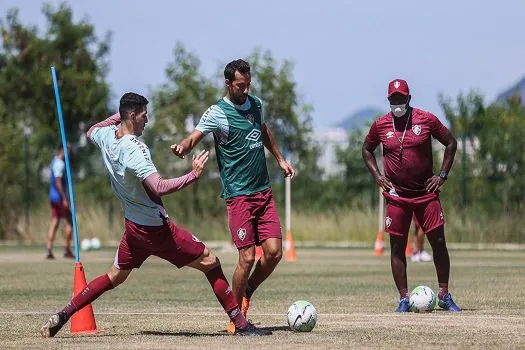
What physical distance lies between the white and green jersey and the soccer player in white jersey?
0.83m

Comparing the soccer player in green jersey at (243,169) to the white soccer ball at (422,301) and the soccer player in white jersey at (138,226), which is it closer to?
the soccer player in white jersey at (138,226)

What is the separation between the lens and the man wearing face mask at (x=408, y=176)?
14.2 metres

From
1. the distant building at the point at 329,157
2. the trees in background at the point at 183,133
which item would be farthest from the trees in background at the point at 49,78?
the distant building at the point at 329,157

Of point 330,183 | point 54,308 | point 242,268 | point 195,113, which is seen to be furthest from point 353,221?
point 242,268

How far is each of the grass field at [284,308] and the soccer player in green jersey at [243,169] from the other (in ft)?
2.39

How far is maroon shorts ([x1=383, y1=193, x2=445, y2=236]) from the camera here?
14.3 metres

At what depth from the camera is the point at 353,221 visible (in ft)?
121

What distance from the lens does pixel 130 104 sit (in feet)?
37.4

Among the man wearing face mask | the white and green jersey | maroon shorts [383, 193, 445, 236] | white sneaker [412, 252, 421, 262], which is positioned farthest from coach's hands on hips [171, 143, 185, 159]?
white sneaker [412, 252, 421, 262]

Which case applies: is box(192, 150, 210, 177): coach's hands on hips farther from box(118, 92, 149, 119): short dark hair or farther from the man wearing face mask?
the man wearing face mask

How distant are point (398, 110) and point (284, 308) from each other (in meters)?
2.41

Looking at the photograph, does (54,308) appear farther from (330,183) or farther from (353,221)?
(330,183)

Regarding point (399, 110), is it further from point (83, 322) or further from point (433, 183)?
point (83, 322)

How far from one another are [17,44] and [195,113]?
8801 millimetres
